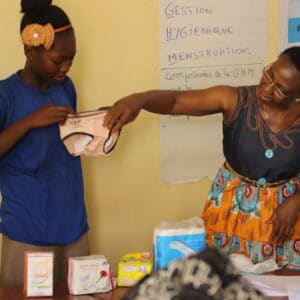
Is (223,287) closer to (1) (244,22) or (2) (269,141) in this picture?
(2) (269,141)

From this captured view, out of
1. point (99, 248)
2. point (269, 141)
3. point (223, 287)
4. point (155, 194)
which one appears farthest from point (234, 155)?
point (223, 287)

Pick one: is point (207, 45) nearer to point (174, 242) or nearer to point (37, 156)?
point (37, 156)

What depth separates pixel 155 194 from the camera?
9.02 feet

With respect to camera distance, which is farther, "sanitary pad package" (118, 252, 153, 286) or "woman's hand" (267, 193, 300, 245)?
"woman's hand" (267, 193, 300, 245)

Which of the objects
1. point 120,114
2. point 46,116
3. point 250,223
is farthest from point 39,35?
point 250,223

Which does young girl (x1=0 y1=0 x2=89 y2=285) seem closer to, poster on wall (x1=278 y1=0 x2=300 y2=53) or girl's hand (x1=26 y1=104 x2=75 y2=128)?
girl's hand (x1=26 y1=104 x2=75 y2=128)

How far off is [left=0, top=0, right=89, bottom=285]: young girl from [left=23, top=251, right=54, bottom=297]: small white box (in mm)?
367

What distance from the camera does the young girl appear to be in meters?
1.85

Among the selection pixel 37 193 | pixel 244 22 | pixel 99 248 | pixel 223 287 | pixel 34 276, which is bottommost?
pixel 99 248

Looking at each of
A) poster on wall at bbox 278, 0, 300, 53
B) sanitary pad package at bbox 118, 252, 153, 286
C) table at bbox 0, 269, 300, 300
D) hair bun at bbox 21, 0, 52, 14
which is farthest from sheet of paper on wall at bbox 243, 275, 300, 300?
poster on wall at bbox 278, 0, 300, 53

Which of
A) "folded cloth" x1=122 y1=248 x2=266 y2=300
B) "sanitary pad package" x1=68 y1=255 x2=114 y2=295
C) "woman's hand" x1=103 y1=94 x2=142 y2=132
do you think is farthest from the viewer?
"woman's hand" x1=103 y1=94 x2=142 y2=132

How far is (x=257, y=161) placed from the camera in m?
1.83

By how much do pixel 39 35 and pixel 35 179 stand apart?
46 centimetres

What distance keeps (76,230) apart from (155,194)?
0.79 metres
